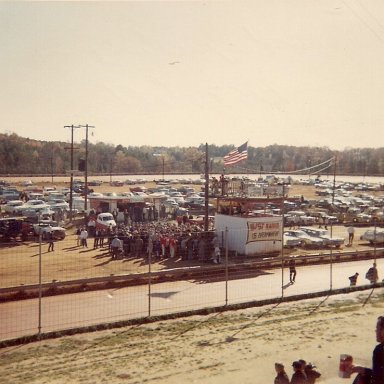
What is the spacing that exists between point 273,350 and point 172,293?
22.5 ft

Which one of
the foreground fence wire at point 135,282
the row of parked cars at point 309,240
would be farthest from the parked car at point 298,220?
the foreground fence wire at point 135,282

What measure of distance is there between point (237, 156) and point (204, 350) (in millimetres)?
19272

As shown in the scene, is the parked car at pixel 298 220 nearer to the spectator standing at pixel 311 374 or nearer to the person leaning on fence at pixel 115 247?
the person leaning on fence at pixel 115 247

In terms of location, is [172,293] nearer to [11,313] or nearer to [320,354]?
[11,313]

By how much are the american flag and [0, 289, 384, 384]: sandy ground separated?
48.5ft

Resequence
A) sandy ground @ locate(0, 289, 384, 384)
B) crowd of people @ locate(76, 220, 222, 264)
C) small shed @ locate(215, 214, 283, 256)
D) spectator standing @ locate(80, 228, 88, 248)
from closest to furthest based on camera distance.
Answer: sandy ground @ locate(0, 289, 384, 384)
crowd of people @ locate(76, 220, 222, 264)
small shed @ locate(215, 214, 283, 256)
spectator standing @ locate(80, 228, 88, 248)

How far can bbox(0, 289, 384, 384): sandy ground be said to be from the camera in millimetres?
10789

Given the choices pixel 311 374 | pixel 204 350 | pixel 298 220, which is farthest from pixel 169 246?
pixel 298 220

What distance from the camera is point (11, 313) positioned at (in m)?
15.7

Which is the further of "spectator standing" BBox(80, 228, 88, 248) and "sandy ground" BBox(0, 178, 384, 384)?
"spectator standing" BBox(80, 228, 88, 248)

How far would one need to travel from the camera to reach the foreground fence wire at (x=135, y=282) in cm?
1566

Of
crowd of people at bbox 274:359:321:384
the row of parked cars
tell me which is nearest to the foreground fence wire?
the row of parked cars

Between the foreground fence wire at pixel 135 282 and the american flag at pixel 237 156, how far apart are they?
15.1ft

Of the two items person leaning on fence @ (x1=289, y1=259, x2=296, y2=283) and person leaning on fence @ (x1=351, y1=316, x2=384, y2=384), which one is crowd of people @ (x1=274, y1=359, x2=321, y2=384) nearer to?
person leaning on fence @ (x1=351, y1=316, x2=384, y2=384)
